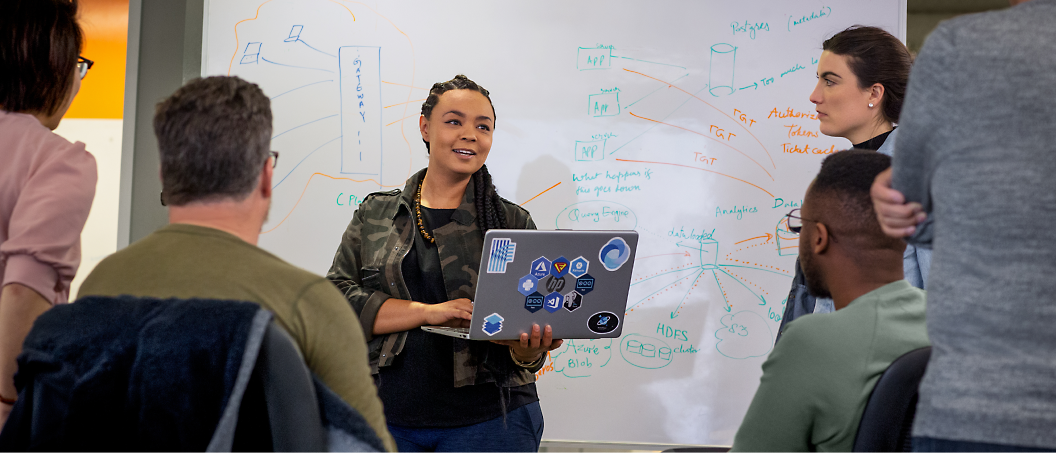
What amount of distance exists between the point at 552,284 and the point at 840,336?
672 millimetres

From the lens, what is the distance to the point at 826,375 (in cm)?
107

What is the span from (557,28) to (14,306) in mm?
1904

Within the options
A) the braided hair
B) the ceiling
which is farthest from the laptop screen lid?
the ceiling

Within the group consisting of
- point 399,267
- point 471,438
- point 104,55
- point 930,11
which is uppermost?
point 930,11

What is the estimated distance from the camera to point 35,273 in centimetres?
124

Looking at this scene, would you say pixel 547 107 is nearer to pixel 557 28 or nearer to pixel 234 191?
pixel 557 28

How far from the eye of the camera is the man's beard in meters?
1.24

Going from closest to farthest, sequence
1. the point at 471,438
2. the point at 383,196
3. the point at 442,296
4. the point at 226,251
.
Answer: the point at 226,251, the point at 471,438, the point at 442,296, the point at 383,196

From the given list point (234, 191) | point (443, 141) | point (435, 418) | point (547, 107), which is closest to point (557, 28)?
point (547, 107)

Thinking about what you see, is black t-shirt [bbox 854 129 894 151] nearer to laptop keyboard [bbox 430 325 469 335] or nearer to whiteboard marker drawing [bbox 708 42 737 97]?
whiteboard marker drawing [bbox 708 42 737 97]

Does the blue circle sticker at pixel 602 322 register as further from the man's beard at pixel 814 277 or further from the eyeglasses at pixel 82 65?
the eyeglasses at pixel 82 65

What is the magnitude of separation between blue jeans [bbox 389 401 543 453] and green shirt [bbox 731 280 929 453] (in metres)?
0.77

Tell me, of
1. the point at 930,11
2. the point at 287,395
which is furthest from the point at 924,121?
the point at 930,11

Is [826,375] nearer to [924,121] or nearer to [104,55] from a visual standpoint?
[924,121]
